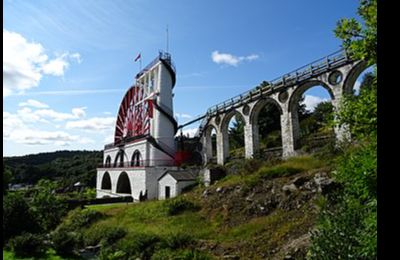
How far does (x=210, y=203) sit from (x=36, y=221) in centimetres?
831

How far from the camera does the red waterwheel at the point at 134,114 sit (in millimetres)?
33875

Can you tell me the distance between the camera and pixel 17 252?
11.4 m

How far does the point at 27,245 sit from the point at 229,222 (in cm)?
785

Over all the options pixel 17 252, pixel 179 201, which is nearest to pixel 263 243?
pixel 179 201

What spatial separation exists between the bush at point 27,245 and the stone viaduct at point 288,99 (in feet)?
44.2

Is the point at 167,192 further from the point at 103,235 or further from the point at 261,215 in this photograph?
the point at 261,215

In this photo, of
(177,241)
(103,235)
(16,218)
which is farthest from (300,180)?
(16,218)

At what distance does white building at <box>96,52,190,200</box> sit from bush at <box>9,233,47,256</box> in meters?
13.4

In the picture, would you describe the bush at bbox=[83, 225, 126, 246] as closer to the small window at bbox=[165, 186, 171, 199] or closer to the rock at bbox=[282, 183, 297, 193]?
the rock at bbox=[282, 183, 297, 193]

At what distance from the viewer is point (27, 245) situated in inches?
453

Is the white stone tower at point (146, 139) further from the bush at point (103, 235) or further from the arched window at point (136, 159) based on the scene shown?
the bush at point (103, 235)

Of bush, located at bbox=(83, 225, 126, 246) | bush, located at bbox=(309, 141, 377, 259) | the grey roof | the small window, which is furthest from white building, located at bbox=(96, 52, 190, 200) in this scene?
bush, located at bbox=(309, 141, 377, 259)

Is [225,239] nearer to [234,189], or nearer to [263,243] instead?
[263,243]

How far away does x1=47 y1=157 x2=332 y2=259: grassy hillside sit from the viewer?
9.97 metres
